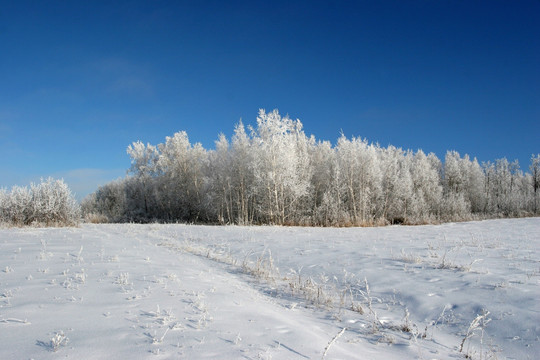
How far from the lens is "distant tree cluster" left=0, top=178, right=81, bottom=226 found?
16.7 meters

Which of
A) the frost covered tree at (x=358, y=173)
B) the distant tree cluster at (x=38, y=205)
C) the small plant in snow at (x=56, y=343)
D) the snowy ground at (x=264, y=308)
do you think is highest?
the frost covered tree at (x=358, y=173)

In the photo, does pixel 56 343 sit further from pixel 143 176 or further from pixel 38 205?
pixel 143 176

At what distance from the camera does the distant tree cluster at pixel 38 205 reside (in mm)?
16672

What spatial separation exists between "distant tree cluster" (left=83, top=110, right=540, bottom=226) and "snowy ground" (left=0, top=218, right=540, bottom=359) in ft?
62.7

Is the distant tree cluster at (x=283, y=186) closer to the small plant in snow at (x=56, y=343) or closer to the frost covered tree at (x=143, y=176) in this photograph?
the frost covered tree at (x=143, y=176)

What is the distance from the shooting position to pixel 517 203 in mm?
46719

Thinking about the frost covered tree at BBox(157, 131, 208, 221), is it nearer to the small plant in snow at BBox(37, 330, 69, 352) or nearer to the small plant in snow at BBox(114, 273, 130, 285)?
the small plant in snow at BBox(114, 273, 130, 285)

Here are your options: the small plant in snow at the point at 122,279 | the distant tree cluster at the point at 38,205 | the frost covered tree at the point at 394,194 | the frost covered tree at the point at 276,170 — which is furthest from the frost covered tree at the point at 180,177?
the small plant in snow at the point at 122,279

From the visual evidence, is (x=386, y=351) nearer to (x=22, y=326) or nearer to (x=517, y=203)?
(x=22, y=326)

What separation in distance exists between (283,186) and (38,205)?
19.0m

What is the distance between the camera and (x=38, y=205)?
16594 millimetres

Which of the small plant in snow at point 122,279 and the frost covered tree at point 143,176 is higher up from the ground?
the frost covered tree at point 143,176

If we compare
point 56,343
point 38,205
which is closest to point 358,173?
point 38,205

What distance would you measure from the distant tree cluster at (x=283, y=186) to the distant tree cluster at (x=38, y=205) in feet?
42.8
